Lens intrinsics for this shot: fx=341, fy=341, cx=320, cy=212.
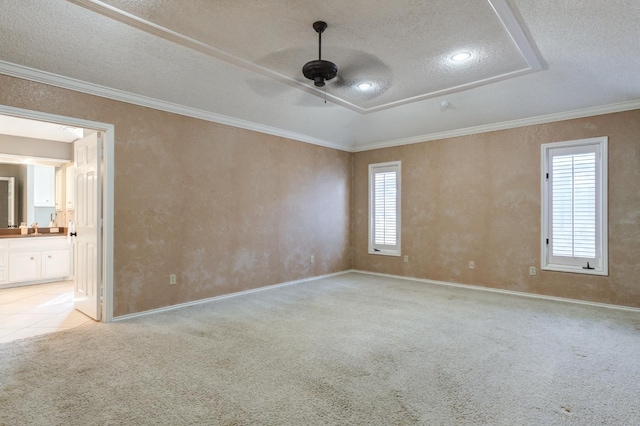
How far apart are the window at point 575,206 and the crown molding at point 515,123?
0.36 meters

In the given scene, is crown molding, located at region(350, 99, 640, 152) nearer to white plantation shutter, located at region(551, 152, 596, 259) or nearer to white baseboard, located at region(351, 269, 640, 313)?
white plantation shutter, located at region(551, 152, 596, 259)

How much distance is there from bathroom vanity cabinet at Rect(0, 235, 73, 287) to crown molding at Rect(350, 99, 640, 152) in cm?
615

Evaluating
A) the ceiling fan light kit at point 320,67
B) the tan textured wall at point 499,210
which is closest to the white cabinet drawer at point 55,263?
the tan textured wall at point 499,210

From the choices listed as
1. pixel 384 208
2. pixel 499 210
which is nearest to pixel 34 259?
pixel 384 208

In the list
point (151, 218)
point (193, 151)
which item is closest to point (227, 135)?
point (193, 151)

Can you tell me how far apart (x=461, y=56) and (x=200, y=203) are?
369 cm

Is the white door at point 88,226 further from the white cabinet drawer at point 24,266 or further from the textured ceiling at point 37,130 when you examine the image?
the white cabinet drawer at point 24,266

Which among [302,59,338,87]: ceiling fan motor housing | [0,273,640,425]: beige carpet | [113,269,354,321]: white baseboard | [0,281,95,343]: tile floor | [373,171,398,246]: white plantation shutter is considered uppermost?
[302,59,338,87]: ceiling fan motor housing

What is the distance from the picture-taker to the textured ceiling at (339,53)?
270cm

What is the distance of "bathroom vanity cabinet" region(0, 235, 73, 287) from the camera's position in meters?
5.70

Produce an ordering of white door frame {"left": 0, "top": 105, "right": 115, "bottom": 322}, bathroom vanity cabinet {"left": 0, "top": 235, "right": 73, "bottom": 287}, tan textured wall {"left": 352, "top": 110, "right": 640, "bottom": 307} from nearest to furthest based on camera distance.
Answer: white door frame {"left": 0, "top": 105, "right": 115, "bottom": 322}
tan textured wall {"left": 352, "top": 110, "right": 640, "bottom": 307}
bathroom vanity cabinet {"left": 0, "top": 235, "right": 73, "bottom": 287}

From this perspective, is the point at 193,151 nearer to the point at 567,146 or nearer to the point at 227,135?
the point at 227,135

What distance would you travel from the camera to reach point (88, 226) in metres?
4.16

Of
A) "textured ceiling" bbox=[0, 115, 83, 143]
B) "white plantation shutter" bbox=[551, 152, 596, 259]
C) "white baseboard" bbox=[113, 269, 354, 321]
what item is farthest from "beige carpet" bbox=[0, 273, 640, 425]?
"textured ceiling" bbox=[0, 115, 83, 143]
